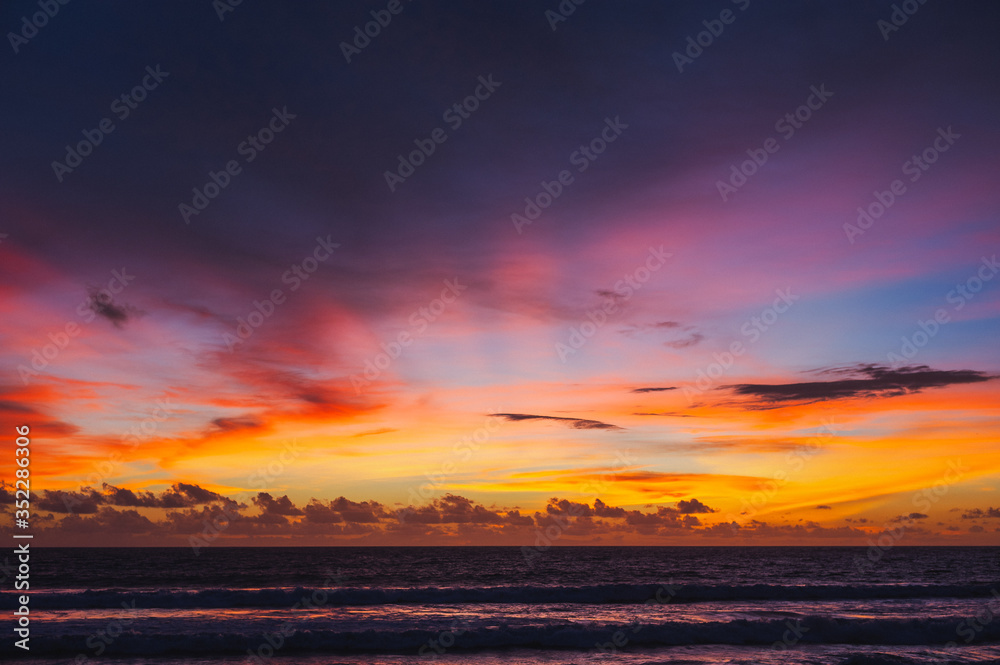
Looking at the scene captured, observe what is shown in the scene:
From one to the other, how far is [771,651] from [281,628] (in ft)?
63.8

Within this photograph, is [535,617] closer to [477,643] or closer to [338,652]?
[477,643]

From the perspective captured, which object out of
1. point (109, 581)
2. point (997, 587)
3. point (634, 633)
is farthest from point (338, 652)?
point (997, 587)

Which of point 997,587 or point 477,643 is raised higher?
point 477,643

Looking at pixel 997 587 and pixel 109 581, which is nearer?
pixel 997 587

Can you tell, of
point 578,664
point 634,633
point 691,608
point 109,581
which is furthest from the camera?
point 109,581

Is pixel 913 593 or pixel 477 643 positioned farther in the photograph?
pixel 913 593

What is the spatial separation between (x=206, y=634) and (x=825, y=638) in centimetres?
2487

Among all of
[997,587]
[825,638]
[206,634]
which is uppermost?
[206,634]

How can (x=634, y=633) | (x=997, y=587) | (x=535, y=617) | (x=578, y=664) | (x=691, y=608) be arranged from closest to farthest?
(x=578, y=664) → (x=634, y=633) → (x=535, y=617) → (x=691, y=608) → (x=997, y=587)

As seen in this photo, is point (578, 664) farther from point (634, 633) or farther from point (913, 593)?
point (913, 593)

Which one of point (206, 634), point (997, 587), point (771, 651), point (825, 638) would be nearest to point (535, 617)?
point (771, 651)

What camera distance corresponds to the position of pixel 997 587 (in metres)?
40.9

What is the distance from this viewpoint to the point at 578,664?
788 inches

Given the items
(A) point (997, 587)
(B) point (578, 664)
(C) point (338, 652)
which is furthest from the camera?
(A) point (997, 587)
